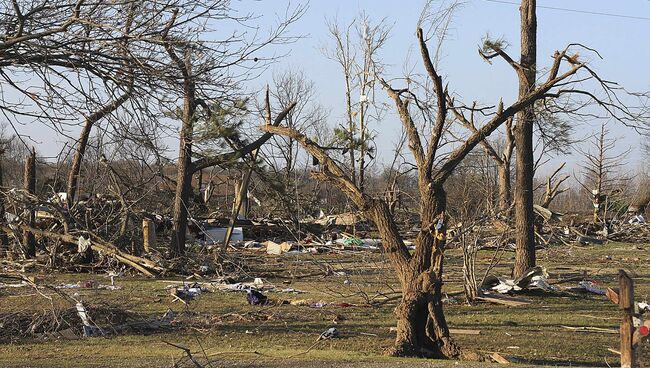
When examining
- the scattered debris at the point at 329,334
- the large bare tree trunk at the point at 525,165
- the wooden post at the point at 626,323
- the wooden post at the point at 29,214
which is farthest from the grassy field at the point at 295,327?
the wooden post at the point at 626,323

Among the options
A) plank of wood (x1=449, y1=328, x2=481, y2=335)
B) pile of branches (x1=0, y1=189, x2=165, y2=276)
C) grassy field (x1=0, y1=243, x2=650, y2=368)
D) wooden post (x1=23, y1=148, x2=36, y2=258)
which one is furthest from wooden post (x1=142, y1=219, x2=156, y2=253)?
plank of wood (x1=449, y1=328, x2=481, y2=335)

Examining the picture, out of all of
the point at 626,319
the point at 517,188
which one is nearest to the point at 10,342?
the point at 626,319

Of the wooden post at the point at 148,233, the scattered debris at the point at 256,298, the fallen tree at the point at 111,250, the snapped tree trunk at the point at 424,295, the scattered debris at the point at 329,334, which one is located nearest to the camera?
the snapped tree trunk at the point at 424,295

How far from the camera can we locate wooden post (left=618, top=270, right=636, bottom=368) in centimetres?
645

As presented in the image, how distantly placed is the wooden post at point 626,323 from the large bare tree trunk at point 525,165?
8805mm

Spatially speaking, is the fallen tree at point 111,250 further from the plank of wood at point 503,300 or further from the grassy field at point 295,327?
the plank of wood at point 503,300

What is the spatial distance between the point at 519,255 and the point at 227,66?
1010 cm

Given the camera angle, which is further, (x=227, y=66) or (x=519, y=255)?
(x=519, y=255)

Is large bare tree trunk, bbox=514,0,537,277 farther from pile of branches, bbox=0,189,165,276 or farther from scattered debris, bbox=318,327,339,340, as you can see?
pile of branches, bbox=0,189,165,276

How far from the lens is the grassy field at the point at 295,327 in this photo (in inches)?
350

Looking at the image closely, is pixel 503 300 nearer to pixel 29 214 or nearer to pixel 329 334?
pixel 329 334

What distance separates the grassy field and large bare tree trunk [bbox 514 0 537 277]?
Answer: 1.00m

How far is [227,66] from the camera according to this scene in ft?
23.0

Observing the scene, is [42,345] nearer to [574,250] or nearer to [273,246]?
[273,246]
